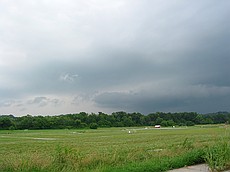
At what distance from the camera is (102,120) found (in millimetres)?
135250

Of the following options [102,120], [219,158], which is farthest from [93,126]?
[219,158]

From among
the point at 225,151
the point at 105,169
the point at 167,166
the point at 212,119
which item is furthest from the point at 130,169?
the point at 212,119

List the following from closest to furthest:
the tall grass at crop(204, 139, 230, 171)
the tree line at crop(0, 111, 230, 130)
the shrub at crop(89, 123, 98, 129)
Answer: the tall grass at crop(204, 139, 230, 171) < the tree line at crop(0, 111, 230, 130) < the shrub at crop(89, 123, 98, 129)

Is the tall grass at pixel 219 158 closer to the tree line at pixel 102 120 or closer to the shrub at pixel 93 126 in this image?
the tree line at pixel 102 120

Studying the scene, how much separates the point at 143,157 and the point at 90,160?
2.24 meters

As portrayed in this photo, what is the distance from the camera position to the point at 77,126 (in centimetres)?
12638

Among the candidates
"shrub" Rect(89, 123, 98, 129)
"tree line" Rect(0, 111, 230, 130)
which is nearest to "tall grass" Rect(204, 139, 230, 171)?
"tree line" Rect(0, 111, 230, 130)

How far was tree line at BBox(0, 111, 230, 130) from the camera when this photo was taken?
119 meters

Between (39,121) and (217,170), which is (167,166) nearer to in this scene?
(217,170)

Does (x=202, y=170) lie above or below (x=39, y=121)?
below

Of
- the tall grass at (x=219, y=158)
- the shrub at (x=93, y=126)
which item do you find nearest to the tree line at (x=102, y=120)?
the shrub at (x=93, y=126)

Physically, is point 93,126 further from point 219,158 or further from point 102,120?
point 219,158

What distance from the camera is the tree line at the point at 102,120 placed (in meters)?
119

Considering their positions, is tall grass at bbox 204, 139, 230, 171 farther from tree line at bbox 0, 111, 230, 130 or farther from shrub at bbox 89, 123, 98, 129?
shrub at bbox 89, 123, 98, 129
